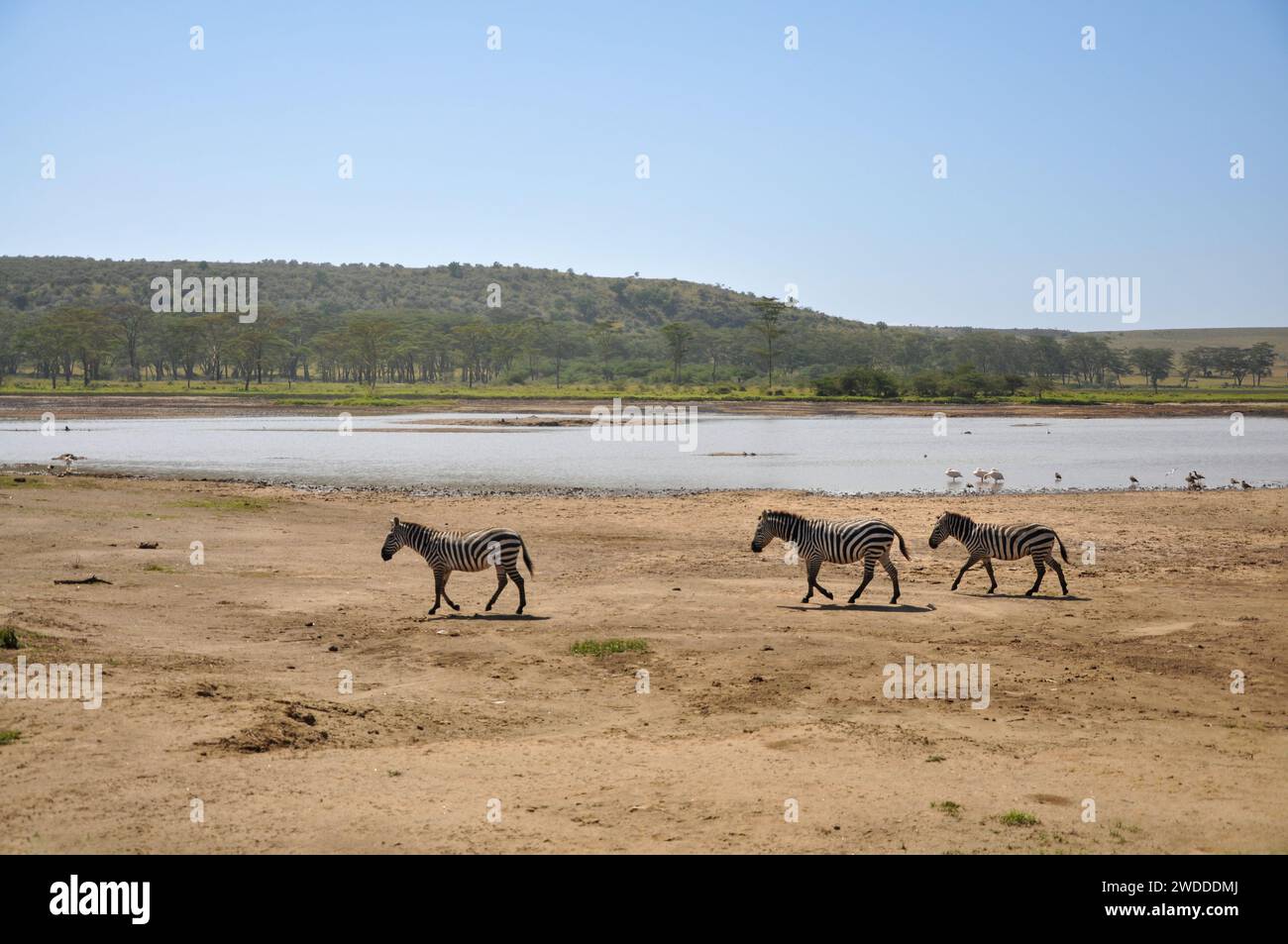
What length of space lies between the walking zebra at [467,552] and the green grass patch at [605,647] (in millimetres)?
2306

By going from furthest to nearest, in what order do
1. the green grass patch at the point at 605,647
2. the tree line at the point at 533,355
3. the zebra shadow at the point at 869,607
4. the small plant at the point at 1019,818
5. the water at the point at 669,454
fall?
the tree line at the point at 533,355, the water at the point at 669,454, the zebra shadow at the point at 869,607, the green grass patch at the point at 605,647, the small plant at the point at 1019,818

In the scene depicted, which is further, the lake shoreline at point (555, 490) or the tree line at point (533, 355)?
the tree line at point (533, 355)

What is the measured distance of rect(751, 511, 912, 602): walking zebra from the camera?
17.0 metres

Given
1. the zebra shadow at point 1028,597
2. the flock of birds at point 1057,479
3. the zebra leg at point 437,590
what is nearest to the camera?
the zebra leg at point 437,590

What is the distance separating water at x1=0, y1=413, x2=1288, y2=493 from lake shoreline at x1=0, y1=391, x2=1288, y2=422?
8.78m

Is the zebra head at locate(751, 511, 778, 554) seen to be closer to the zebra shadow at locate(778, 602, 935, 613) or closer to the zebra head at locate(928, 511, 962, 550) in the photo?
the zebra shadow at locate(778, 602, 935, 613)

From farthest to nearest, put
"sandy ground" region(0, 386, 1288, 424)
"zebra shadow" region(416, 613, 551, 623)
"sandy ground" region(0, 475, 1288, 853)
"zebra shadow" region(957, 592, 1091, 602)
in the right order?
1. "sandy ground" region(0, 386, 1288, 424)
2. "zebra shadow" region(957, 592, 1091, 602)
3. "zebra shadow" region(416, 613, 551, 623)
4. "sandy ground" region(0, 475, 1288, 853)

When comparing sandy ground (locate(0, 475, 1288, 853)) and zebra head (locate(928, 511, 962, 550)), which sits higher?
zebra head (locate(928, 511, 962, 550))

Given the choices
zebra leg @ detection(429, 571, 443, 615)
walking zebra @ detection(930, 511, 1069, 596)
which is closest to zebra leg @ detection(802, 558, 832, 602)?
walking zebra @ detection(930, 511, 1069, 596)

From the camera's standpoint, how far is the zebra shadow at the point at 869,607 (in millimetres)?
16500

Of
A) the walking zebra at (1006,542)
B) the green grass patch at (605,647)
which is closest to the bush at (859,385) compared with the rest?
the walking zebra at (1006,542)

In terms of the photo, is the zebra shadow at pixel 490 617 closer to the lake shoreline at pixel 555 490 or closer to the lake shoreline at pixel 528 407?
the lake shoreline at pixel 555 490

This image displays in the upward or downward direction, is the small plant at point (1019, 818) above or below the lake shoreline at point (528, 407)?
below
